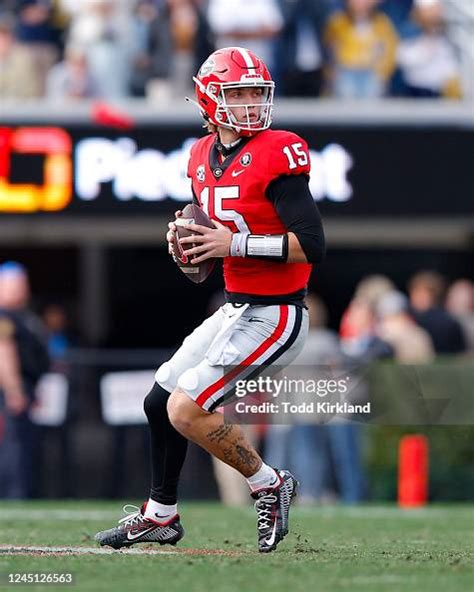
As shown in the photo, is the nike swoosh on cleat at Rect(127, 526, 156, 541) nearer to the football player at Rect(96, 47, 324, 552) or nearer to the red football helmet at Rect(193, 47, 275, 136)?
the football player at Rect(96, 47, 324, 552)

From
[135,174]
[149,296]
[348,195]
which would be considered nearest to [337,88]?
[348,195]

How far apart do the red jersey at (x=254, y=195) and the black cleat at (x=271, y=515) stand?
2.72 feet

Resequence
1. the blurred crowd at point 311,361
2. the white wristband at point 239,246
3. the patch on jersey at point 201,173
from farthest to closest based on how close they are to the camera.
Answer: the blurred crowd at point 311,361, the patch on jersey at point 201,173, the white wristband at point 239,246

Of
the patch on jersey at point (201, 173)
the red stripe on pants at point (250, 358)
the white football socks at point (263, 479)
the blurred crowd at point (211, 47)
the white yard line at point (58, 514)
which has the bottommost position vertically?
the white yard line at point (58, 514)

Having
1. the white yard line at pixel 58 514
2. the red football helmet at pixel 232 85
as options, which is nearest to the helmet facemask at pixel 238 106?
the red football helmet at pixel 232 85

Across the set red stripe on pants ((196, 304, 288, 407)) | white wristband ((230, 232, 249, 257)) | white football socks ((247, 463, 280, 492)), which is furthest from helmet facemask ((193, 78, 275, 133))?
white football socks ((247, 463, 280, 492))

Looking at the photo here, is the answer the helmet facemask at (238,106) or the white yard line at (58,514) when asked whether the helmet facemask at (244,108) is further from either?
the white yard line at (58,514)

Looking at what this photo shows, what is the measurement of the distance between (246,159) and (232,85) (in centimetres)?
34

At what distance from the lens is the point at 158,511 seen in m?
5.98

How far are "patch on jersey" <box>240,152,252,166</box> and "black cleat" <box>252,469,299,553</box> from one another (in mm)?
1334

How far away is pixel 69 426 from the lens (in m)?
12.1

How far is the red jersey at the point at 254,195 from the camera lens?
5656 mm

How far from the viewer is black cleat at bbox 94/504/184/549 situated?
598 centimetres

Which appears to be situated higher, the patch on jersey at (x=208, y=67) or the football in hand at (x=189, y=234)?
the patch on jersey at (x=208, y=67)
